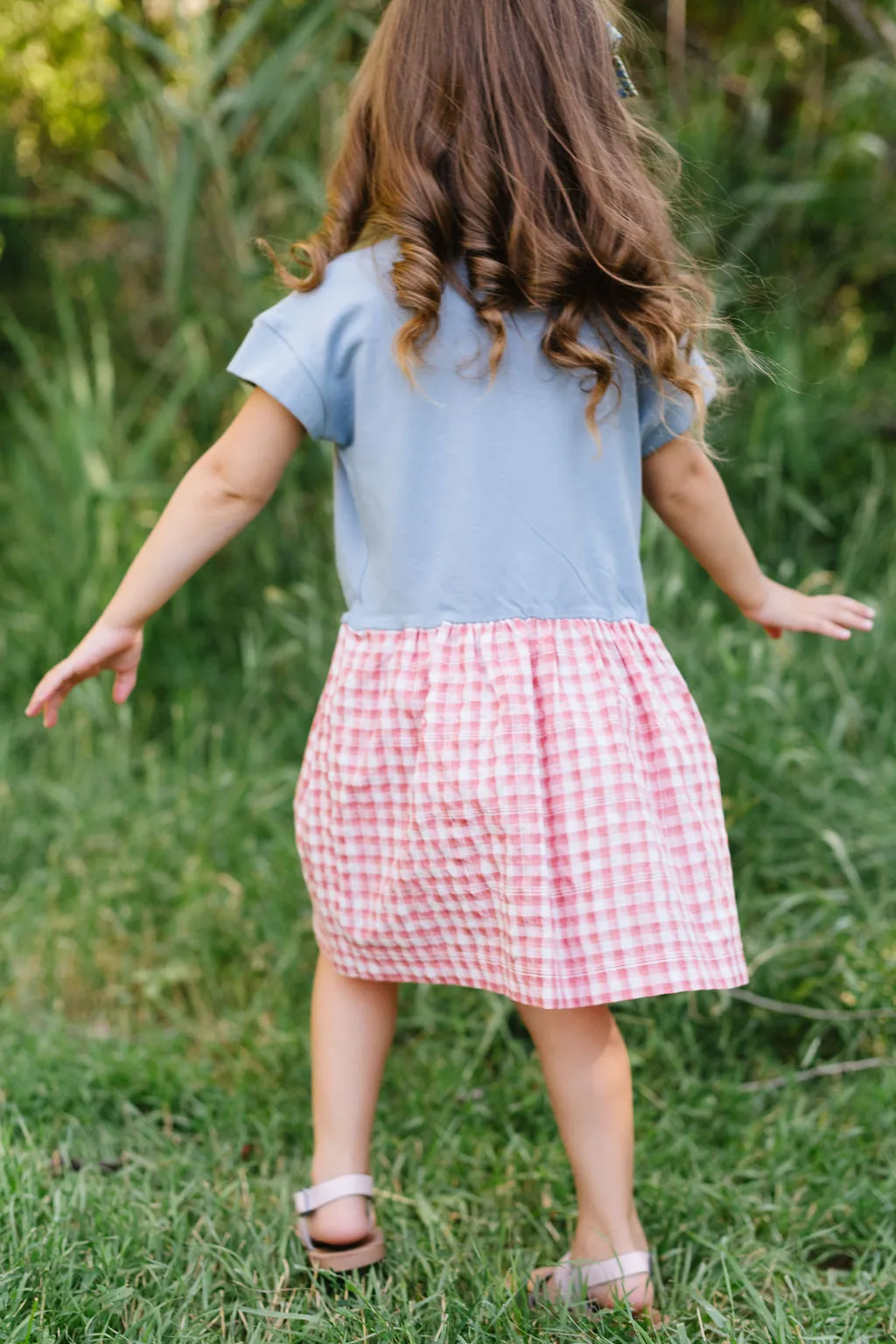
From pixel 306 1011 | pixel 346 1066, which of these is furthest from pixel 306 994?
pixel 346 1066

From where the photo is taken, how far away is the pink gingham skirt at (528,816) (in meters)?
1.41

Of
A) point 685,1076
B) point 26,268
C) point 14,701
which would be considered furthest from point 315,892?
point 26,268

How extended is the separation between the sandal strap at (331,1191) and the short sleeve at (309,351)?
89cm

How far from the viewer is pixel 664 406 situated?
5.09 ft

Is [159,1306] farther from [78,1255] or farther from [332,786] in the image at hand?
[332,786]

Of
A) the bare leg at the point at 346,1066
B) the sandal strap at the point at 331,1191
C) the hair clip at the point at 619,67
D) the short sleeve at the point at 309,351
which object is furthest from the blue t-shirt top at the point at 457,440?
the sandal strap at the point at 331,1191

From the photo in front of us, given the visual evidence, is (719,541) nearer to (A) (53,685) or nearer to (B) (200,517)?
(B) (200,517)

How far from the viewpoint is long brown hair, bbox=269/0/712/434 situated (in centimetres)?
144

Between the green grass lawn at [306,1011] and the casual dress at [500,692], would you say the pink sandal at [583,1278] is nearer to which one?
the green grass lawn at [306,1011]

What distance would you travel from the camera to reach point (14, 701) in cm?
299

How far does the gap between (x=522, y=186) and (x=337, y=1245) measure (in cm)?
122

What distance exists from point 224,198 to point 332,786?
6.69 feet

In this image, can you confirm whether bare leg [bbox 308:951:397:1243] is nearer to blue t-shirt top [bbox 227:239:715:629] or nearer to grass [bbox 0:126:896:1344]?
grass [bbox 0:126:896:1344]

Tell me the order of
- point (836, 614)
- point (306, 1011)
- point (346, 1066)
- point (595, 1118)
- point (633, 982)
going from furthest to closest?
1. point (306, 1011)
2. point (836, 614)
3. point (346, 1066)
4. point (595, 1118)
5. point (633, 982)
